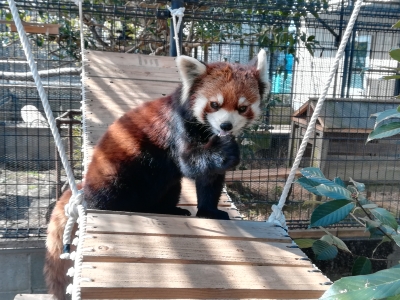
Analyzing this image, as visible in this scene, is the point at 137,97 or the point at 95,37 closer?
the point at 137,97

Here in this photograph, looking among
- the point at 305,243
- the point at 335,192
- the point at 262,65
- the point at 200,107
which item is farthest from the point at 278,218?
the point at 262,65

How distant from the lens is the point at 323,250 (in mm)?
1735

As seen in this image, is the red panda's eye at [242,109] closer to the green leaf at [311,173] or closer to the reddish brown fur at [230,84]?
the reddish brown fur at [230,84]

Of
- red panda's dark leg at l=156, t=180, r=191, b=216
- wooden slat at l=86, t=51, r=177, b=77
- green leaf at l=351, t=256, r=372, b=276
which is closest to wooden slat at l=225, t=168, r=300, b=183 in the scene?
wooden slat at l=86, t=51, r=177, b=77

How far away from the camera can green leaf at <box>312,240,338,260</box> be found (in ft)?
5.65

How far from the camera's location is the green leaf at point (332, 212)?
1.53 m

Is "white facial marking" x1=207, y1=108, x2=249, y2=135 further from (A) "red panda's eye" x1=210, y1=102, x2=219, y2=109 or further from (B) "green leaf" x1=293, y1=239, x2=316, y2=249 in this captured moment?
(B) "green leaf" x1=293, y1=239, x2=316, y2=249

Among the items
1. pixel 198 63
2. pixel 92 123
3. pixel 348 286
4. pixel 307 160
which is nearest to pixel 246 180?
pixel 307 160

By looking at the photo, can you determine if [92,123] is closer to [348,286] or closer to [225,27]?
[225,27]

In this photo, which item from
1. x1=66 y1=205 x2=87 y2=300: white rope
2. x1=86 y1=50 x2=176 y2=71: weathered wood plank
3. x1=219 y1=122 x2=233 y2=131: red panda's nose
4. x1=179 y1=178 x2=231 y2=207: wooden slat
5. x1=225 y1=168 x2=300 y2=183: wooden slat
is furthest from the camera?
x1=225 y1=168 x2=300 y2=183: wooden slat

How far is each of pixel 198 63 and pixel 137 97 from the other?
1366mm

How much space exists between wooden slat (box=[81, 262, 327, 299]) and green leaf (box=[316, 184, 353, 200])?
33cm

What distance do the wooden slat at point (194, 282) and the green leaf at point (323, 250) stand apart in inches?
5.3

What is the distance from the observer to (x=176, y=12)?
3.79 meters
